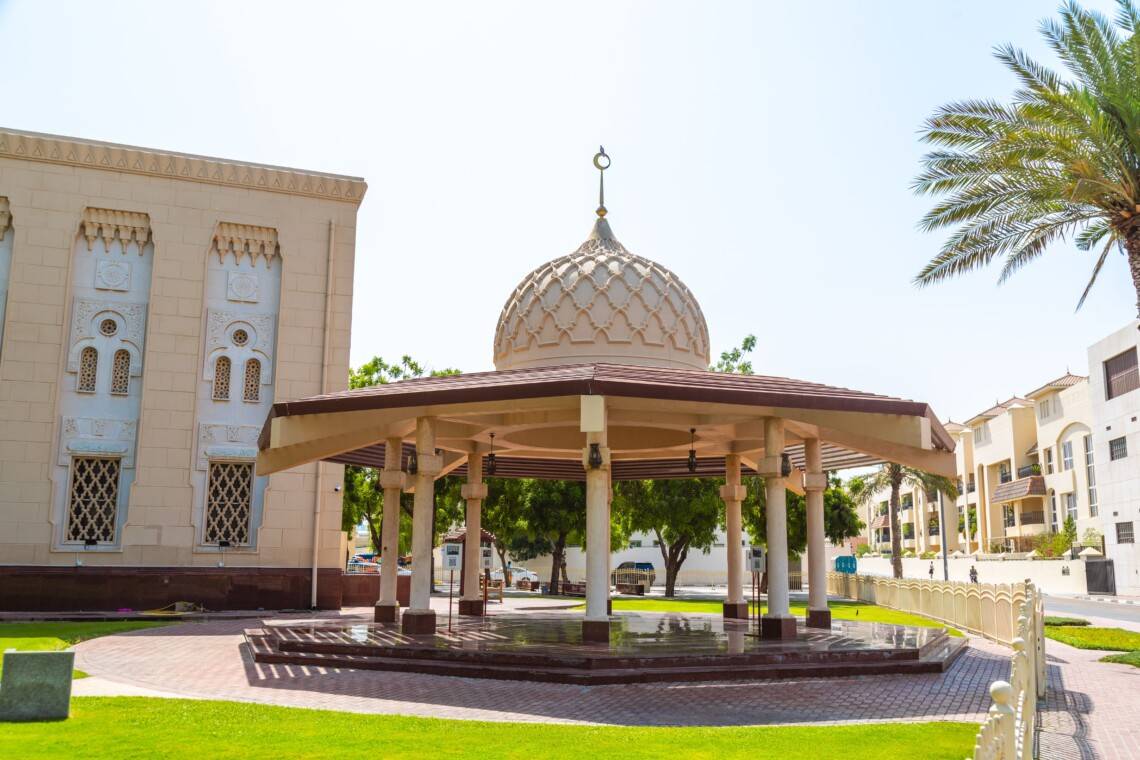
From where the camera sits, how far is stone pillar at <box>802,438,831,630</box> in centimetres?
1878

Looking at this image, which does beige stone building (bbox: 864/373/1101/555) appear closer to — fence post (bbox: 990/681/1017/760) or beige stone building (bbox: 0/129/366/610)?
beige stone building (bbox: 0/129/366/610)

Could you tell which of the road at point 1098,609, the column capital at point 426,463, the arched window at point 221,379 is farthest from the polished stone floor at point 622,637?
the road at point 1098,609

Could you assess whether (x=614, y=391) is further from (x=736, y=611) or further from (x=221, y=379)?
(x=221, y=379)

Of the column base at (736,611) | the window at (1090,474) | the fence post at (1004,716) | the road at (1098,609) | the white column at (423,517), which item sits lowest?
the road at (1098,609)

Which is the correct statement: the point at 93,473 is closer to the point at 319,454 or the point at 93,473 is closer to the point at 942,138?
the point at 319,454

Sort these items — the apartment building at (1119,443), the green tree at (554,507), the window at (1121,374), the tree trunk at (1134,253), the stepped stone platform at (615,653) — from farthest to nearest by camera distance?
the window at (1121,374)
the apartment building at (1119,443)
the green tree at (554,507)
the tree trunk at (1134,253)
the stepped stone platform at (615,653)

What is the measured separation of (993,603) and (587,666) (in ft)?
38.9

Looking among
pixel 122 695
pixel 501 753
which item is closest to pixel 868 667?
pixel 501 753

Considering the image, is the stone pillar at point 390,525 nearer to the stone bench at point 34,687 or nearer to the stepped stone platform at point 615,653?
the stepped stone platform at point 615,653

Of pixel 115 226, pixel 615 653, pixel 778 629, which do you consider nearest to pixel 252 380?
pixel 115 226

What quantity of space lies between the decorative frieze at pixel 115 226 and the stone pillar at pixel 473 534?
14.4 m

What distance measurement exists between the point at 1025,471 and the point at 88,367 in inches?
2351

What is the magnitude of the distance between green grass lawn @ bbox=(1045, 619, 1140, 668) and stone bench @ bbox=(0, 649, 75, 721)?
55.6 feet

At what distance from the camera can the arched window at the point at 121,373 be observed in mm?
28406
